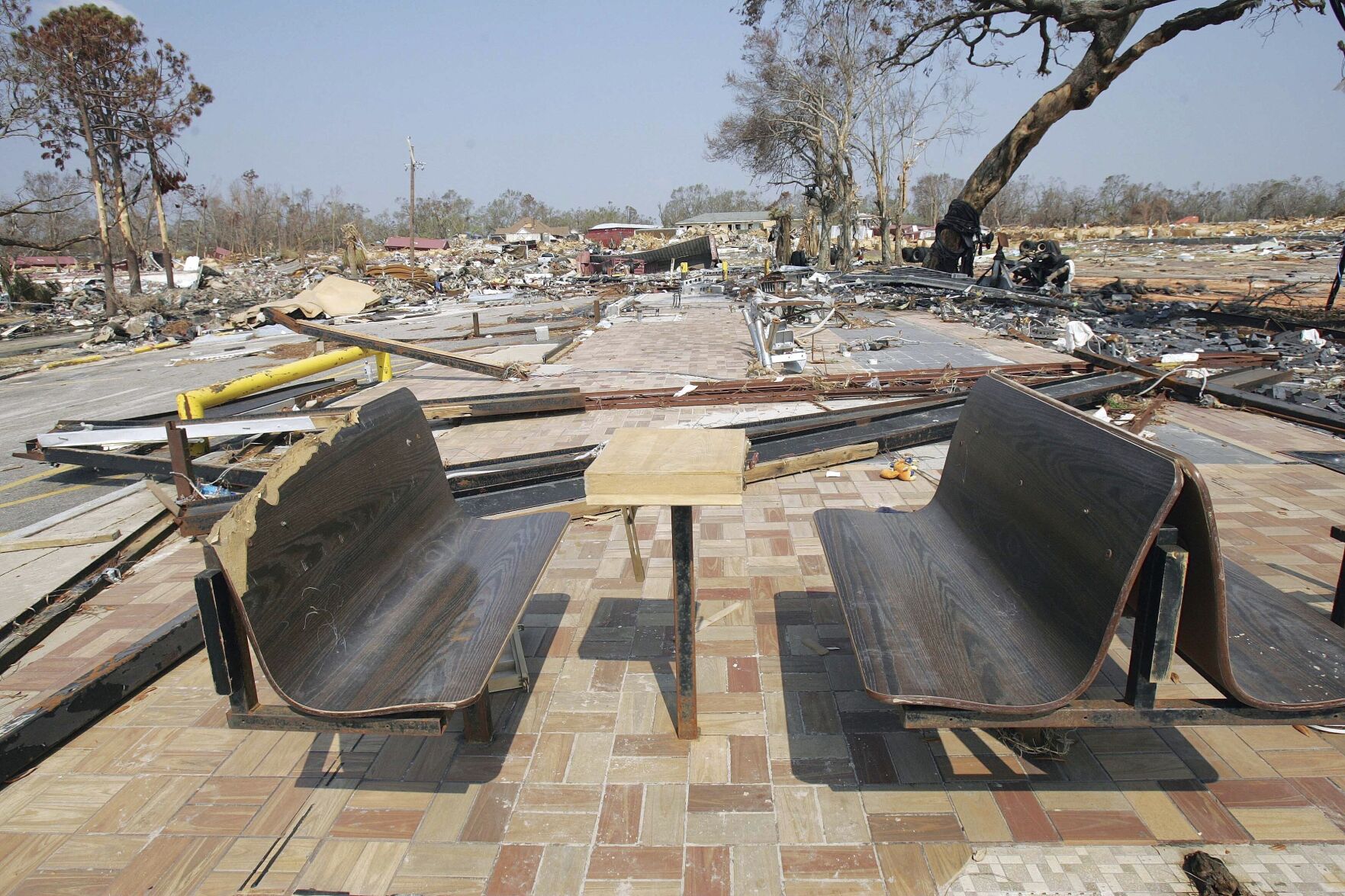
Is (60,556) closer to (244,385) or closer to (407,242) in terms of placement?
(244,385)

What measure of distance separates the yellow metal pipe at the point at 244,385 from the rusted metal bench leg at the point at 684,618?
3739mm

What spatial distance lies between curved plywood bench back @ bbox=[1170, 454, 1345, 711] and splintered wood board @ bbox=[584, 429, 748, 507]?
1.04m

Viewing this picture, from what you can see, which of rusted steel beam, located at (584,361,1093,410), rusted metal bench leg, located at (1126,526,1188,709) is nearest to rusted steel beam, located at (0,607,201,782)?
rusted metal bench leg, located at (1126,526,1188,709)

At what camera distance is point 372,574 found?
2367mm

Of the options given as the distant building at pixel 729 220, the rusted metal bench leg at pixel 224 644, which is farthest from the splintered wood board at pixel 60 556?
the distant building at pixel 729 220

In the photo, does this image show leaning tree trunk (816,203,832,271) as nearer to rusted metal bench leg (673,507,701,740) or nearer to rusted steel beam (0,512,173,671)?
rusted steel beam (0,512,173,671)

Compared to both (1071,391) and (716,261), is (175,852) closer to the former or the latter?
(1071,391)

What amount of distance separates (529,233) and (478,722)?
84.0 meters

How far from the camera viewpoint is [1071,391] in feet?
19.0

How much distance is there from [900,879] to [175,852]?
74.9 inches

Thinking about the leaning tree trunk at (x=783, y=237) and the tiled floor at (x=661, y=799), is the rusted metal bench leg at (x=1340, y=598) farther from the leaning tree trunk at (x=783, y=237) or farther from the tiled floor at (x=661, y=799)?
the leaning tree trunk at (x=783, y=237)

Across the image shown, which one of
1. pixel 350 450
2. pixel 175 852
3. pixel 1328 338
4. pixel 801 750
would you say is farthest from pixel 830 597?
pixel 1328 338

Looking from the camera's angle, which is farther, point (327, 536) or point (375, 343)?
point (375, 343)

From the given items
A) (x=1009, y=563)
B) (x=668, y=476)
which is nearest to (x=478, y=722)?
(x=668, y=476)
